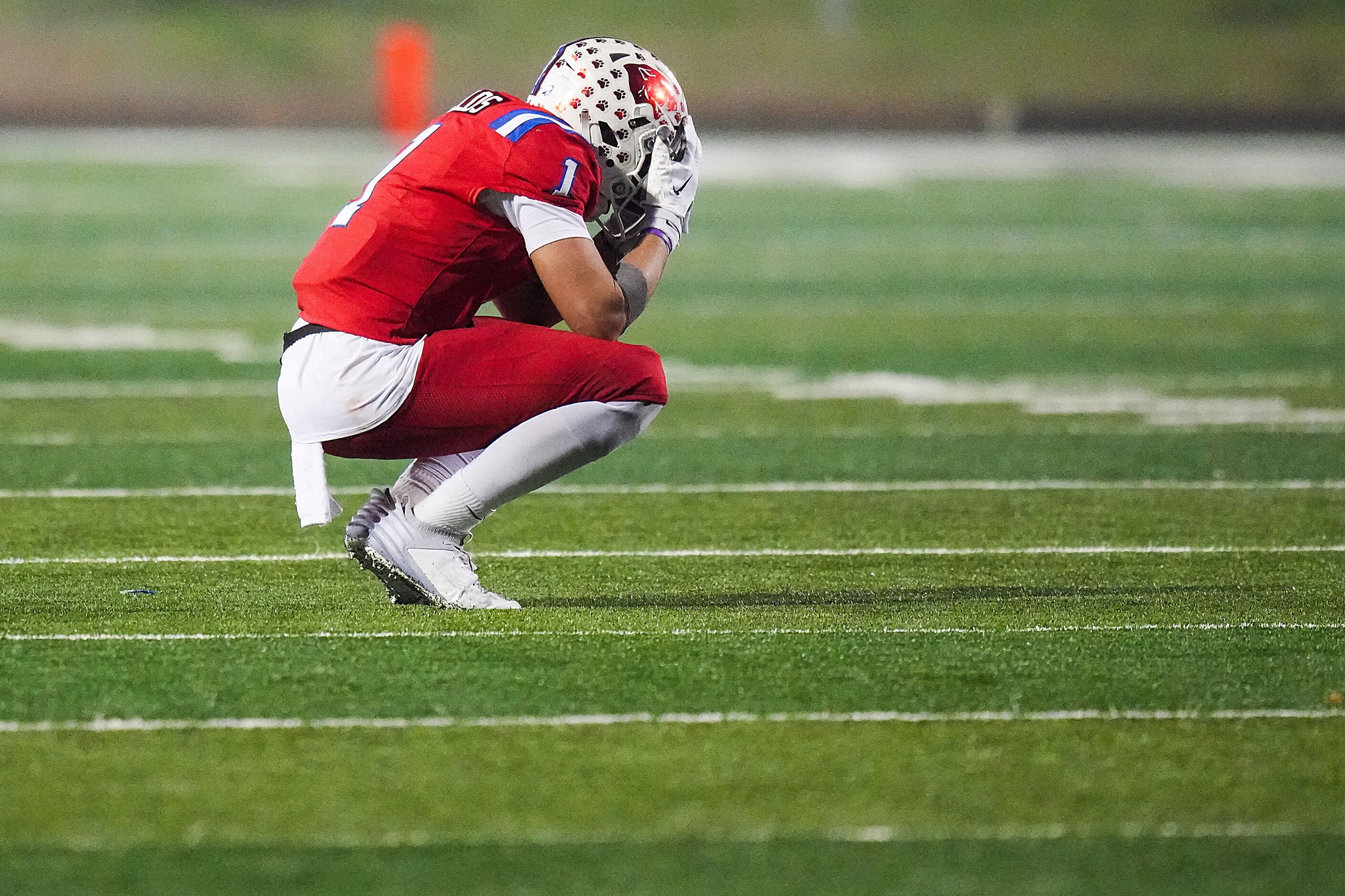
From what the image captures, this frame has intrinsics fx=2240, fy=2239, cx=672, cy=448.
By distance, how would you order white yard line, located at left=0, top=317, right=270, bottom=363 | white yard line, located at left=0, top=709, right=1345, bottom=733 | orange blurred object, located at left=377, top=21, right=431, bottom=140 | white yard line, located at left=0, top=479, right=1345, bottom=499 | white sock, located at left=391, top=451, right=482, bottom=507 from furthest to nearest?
1. orange blurred object, located at left=377, top=21, right=431, bottom=140
2. white yard line, located at left=0, top=317, right=270, bottom=363
3. white yard line, located at left=0, top=479, right=1345, bottom=499
4. white sock, located at left=391, top=451, right=482, bottom=507
5. white yard line, located at left=0, top=709, right=1345, bottom=733

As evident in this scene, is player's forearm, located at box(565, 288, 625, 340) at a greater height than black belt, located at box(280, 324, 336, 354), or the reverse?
player's forearm, located at box(565, 288, 625, 340)

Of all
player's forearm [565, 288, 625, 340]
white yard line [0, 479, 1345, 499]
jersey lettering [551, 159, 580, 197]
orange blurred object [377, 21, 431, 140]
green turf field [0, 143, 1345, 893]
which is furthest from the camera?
orange blurred object [377, 21, 431, 140]

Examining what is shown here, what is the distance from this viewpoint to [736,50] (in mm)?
46625

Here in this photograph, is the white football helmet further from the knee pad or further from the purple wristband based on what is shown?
the knee pad

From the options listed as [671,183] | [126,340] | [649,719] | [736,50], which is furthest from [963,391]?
[736,50]

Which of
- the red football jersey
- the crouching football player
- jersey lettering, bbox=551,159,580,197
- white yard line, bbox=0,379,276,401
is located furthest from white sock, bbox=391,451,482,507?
white yard line, bbox=0,379,276,401

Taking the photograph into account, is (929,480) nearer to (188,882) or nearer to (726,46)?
(188,882)

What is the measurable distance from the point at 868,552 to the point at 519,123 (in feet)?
6.10

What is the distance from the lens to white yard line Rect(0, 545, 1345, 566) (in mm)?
6188

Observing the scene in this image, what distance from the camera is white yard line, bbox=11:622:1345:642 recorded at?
4.98 meters

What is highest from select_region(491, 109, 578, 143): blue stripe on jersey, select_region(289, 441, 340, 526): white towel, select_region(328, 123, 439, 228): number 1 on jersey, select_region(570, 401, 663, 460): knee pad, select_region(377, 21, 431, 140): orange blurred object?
select_region(491, 109, 578, 143): blue stripe on jersey

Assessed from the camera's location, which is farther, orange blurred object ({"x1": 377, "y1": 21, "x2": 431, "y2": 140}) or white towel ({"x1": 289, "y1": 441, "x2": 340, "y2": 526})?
orange blurred object ({"x1": 377, "y1": 21, "x2": 431, "y2": 140})

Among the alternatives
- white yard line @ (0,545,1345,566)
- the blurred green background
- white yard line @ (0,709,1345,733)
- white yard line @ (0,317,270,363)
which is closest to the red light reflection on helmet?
white yard line @ (0,545,1345,566)

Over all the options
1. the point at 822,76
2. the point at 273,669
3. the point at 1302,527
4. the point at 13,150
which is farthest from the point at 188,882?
the point at 822,76
